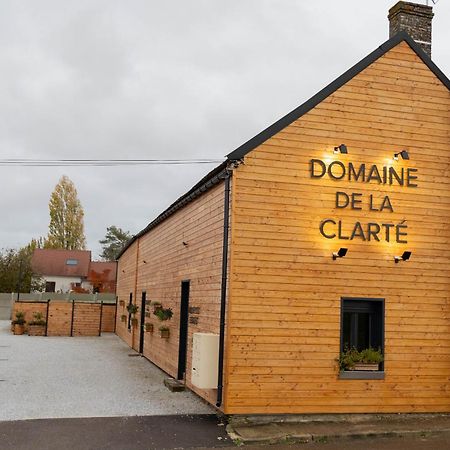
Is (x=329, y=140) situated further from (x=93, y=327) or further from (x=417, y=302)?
(x=93, y=327)

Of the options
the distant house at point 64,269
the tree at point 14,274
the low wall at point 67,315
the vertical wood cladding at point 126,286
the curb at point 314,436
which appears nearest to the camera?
the curb at point 314,436

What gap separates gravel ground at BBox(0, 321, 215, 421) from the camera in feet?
34.9

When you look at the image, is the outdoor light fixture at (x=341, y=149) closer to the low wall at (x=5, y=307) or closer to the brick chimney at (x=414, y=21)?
the brick chimney at (x=414, y=21)

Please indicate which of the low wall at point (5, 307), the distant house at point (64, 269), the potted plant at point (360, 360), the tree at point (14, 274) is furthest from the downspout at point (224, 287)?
the distant house at point (64, 269)

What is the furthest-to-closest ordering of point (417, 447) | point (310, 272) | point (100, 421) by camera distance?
point (310, 272)
point (100, 421)
point (417, 447)

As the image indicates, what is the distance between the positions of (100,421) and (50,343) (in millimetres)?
15067

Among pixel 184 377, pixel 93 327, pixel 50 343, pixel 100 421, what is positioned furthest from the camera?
pixel 93 327

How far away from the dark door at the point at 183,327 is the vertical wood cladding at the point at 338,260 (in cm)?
396

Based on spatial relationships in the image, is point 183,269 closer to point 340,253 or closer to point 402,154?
point 340,253

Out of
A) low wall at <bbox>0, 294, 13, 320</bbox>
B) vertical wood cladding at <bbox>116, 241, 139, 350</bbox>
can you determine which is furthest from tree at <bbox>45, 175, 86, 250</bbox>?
vertical wood cladding at <bbox>116, 241, 139, 350</bbox>

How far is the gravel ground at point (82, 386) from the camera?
10625 millimetres

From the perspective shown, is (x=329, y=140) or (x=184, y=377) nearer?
(x=329, y=140)

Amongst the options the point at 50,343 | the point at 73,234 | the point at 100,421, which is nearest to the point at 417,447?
the point at 100,421

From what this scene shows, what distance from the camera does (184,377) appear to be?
13.5 m
